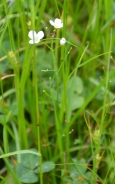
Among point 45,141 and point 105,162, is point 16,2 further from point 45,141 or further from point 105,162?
point 105,162

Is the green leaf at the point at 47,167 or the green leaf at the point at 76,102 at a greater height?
the green leaf at the point at 76,102

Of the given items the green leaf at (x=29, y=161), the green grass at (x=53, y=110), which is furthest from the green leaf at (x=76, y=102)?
the green leaf at (x=29, y=161)

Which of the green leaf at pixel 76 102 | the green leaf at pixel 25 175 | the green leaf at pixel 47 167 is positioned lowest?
the green leaf at pixel 25 175

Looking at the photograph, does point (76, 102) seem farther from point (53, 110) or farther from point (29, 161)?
point (29, 161)

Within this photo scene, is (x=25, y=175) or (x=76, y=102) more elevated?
(x=76, y=102)

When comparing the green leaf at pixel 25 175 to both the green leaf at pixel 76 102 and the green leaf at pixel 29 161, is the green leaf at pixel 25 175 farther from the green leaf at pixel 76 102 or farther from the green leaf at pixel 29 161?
the green leaf at pixel 76 102

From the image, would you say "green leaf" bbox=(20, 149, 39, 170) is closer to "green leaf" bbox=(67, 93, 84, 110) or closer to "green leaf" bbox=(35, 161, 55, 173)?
"green leaf" bbox=(35, 161, 55, 173)

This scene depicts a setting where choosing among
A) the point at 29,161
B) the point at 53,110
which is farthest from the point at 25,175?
the point at 53,110
